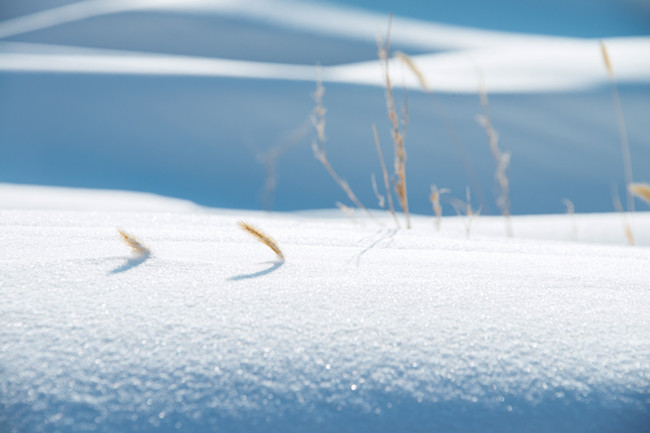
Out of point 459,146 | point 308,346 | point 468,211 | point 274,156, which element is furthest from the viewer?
point 459,146

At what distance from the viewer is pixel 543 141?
4.39 metres

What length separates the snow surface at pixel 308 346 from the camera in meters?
0.55

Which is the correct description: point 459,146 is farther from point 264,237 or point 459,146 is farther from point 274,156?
point 264,237

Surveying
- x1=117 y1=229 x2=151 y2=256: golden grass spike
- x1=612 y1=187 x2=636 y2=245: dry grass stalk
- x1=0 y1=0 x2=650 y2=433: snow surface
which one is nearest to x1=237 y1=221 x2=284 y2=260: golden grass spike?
x1=0 y1=0 x2=650 y2=433: snow surface

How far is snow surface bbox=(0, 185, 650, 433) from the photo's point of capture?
0.55 meters

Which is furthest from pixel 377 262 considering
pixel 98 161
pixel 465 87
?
pixel 465 87

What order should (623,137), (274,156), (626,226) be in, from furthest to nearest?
(274,156) < (623,137) < (626,226)

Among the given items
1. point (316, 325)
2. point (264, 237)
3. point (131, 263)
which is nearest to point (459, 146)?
point (264, 237)

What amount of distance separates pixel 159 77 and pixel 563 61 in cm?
365

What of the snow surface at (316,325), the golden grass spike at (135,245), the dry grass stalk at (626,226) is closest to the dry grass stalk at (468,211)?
the snow surface at (316,325)

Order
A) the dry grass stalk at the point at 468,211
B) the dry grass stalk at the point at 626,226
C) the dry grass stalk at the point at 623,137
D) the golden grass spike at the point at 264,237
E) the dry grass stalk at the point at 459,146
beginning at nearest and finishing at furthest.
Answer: the golden grass spike at the point at 264,237
the dry grass stalk at the point at 468,211
the dry grass stalk at the point at 623,137
the dry grass stalk at the point at 626,226
the dry grass stalk at the point at 459,146

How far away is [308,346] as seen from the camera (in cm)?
62

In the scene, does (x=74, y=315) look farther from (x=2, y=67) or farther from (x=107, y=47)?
(x=107, y=47)

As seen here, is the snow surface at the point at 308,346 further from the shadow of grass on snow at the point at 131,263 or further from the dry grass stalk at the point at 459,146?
the dry grass stalk at the point at 459,146
